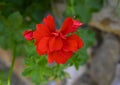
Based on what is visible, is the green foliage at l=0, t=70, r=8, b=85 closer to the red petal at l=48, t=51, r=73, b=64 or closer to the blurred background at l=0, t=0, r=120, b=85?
the blurred background at l=0, t=0, r=120, b=85

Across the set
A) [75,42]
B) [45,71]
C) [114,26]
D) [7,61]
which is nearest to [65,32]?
[75,42]

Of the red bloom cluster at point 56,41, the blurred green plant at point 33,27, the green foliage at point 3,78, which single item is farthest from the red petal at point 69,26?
the green foliage at point 3,78

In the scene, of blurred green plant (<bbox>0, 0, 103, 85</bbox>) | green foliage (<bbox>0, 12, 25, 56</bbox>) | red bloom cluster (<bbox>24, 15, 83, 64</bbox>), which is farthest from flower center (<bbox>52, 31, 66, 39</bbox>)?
green foliage (<bbox>0, 12, 25, 56</bbox>)

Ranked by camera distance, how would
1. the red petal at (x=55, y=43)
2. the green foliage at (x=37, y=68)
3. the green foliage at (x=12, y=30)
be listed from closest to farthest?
the red petal at (x=55, y=43), the green foliage at (x=37, y=68), the green foliage at (x=12, y=30)

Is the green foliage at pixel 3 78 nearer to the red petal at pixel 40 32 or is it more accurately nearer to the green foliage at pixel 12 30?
the green foliage at pixel 12 30

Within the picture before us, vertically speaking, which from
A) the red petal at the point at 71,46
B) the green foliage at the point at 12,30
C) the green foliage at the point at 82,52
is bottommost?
the green foliage at the point at 82,52

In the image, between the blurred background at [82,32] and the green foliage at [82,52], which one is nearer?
the green foliage at [82,52]

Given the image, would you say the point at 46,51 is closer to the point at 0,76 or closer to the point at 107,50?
the point at 0,76
